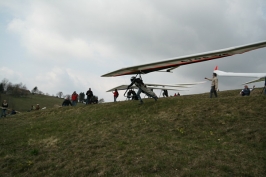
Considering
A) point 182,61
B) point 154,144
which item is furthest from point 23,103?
point 154,144

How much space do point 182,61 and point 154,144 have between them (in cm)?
624

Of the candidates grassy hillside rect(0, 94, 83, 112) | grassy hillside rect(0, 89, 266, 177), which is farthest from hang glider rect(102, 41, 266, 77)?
grassy hillside rect(0, 94, 83, 112)

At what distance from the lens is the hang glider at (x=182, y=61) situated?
9.80 m

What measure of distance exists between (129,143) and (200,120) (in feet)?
11.5

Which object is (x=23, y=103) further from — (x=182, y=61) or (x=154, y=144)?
(x=154, y=144)

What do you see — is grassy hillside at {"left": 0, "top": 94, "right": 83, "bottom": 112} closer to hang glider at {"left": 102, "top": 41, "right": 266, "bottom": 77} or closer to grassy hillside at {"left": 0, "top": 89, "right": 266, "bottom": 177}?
hang glider at {"left": 102, "top": 41, "right": 266, "bottom": 77}

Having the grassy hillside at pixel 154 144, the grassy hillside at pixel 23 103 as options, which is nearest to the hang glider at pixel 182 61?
the grassy hillside at pixel 154 144

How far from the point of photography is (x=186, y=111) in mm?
11781

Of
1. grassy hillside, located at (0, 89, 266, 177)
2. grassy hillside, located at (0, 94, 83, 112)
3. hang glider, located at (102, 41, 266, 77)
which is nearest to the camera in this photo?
grassy hillside, located at (0, 89, 266, 177)

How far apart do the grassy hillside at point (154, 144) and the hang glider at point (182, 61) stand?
243 cm

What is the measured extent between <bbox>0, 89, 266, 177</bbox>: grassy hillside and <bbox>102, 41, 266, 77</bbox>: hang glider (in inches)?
95.8

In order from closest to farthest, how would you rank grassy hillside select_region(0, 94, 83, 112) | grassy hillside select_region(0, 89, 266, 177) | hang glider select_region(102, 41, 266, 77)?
1. grassy hillside select_region(0, 89, 266, 177)
2. hang glider select_region(102, 41, 266, 77)
3. grassy hillside select_region(0, 94, 83, 112)

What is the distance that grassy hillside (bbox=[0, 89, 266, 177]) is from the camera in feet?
22.0

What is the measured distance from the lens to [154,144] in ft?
27.8
